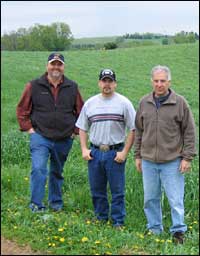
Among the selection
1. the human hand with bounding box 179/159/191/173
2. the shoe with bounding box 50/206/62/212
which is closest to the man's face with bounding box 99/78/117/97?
the human hand with bounding box 179/159/191/173

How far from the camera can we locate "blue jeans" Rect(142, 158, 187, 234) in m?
5.41

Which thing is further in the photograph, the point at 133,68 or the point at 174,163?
the point at 133,68

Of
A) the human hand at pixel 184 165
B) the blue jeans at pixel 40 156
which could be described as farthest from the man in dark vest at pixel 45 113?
the human hand at pixel 184 165

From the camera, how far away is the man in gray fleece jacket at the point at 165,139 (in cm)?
527

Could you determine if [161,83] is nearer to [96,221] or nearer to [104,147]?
[104,147]

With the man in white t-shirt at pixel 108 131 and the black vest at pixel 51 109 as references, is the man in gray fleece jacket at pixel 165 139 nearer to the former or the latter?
the man in white t-shirt at pixel 108 131

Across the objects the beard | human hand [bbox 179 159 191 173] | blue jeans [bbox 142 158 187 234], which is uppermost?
the beard

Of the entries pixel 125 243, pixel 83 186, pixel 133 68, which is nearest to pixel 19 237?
pixel 125 243

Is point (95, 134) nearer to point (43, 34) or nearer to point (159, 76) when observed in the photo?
point (159, 76)

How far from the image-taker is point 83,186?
749 centimetres

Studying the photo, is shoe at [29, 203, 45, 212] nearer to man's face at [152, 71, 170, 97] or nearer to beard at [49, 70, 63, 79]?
beard at [49, 70, 63, 79]

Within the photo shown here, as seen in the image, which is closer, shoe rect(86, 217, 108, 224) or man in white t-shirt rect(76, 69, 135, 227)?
man in white t-shirt rect(76, 69, 135, 227)

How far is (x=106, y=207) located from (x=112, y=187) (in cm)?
37

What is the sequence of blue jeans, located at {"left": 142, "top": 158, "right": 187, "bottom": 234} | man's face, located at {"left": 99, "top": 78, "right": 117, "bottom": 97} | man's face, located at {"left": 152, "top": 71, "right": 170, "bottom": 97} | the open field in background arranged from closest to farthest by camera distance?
the open field in background → man's face, located at {"left": 152, "top": 71, "right": 170, "bottom": 97} → blue jeans, located at {"left": 142, "top": 158, "right": 187, "bottom": 234} → man's face, located at {"left": 99, "top": 78, "right": 117, "bottom": 97}
